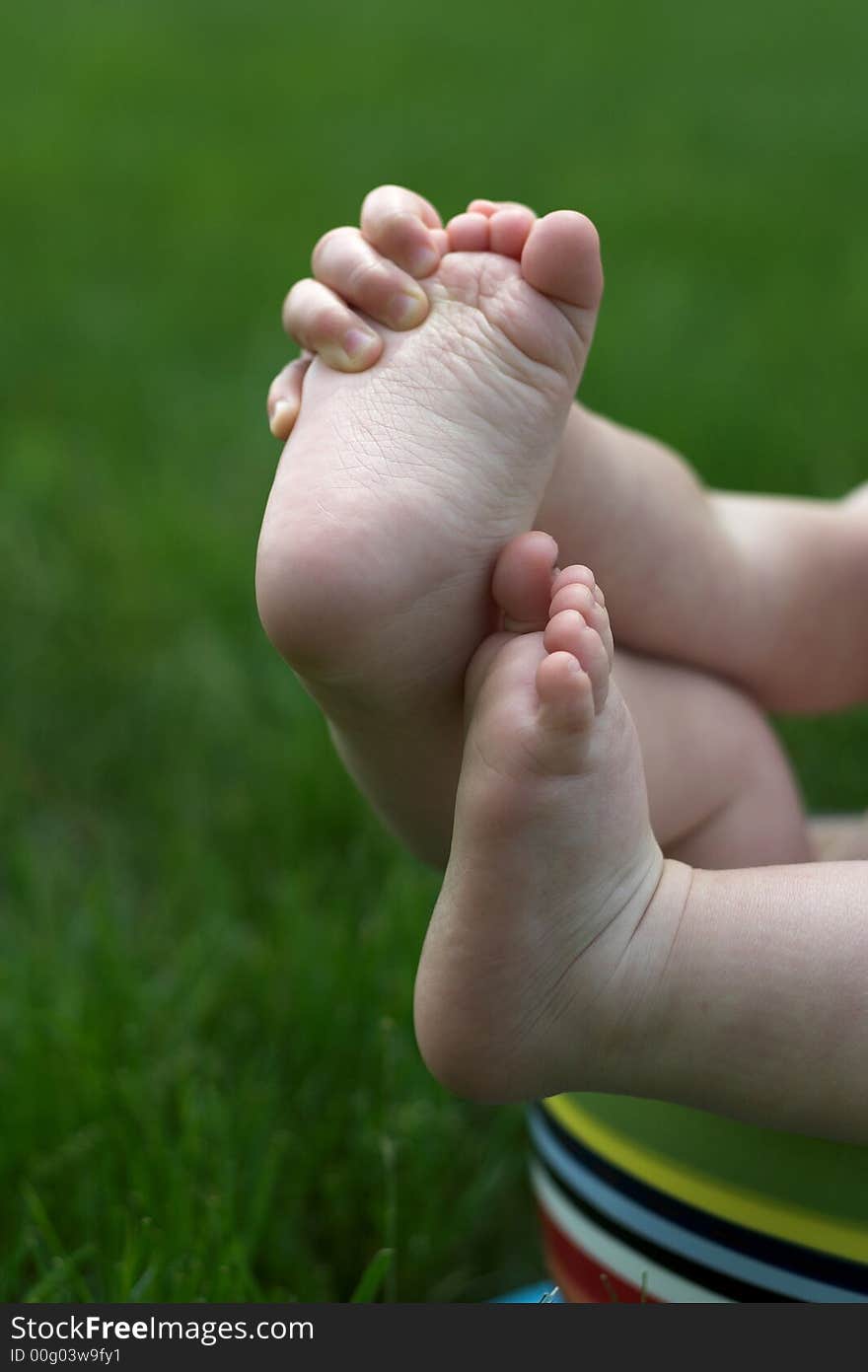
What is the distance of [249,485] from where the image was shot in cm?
239

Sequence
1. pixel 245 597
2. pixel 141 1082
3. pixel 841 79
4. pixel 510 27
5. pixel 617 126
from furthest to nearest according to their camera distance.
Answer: pixel 510 27 → pixel 841 79 → pixel 617 126 → pixel 245 597 → pixel 141 1082

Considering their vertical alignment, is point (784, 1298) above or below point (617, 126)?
below

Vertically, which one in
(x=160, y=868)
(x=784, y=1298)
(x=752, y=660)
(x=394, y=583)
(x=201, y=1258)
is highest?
(x=394, y=583)

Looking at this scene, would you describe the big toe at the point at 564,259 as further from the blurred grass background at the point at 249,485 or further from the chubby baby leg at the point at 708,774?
the blurred grass background at the point at 249,485

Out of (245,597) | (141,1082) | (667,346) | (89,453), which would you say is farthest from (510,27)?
(141,1082)

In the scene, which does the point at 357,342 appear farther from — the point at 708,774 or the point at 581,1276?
the point at 581,1276

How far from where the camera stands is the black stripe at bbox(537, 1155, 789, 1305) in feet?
3.05

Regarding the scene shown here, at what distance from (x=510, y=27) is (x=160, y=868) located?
399 centimetres

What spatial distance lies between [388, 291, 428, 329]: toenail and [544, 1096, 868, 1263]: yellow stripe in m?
0.53

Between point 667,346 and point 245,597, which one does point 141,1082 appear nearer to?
point 245,597

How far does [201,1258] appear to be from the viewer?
1021 mm

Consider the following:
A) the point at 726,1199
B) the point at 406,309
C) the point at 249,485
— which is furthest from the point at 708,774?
the point at 249,485

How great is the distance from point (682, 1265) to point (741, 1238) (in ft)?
0.16

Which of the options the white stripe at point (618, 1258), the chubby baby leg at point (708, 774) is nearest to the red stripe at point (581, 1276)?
the white stripe at point (618, 1258)
